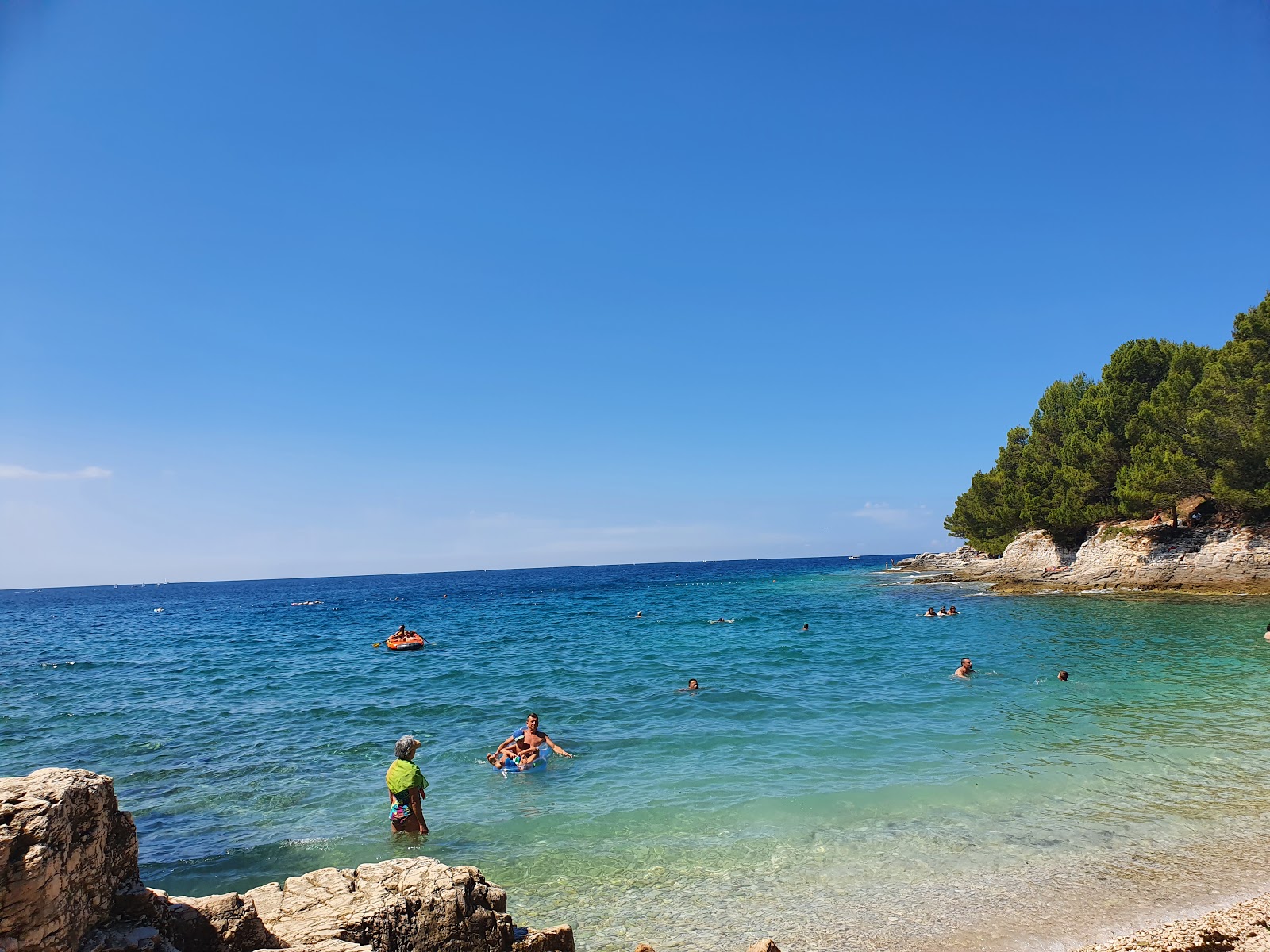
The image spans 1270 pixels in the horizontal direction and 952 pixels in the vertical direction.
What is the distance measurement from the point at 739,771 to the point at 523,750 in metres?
4.39

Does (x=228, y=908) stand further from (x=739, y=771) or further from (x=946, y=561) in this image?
(x=946, y=561)

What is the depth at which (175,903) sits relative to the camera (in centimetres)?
504

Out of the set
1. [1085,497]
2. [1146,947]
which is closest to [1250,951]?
[1146,947]

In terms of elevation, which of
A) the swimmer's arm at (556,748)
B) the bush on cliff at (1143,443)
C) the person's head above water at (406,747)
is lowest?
the swimmer's arm at (556,748)

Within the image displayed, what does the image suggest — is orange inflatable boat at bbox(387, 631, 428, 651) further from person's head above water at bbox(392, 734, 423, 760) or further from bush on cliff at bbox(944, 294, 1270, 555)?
bush on cliff at bbox(944, 294, 1270, 555)

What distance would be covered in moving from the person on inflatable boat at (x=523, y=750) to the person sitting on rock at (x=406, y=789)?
3.34 metres

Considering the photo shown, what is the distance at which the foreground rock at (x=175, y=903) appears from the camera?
12.5ft

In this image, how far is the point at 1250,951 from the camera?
5.98 meters

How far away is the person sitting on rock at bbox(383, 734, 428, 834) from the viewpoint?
9.94 metres

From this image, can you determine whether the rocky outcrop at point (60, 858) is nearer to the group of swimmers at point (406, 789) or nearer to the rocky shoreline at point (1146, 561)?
the group of swimmers at point (406, 789)

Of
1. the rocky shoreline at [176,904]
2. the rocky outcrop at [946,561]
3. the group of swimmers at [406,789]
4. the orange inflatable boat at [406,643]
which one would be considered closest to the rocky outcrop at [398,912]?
the rocky shoreline at [176,904]

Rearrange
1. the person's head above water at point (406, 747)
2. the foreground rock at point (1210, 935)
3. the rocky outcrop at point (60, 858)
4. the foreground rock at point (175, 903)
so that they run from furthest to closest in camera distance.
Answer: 1. the person's head above water at point (406, 747)
2. the foreground rock at point (1210, 935)
3. the foreground rock at point (175, 903)
4. the rocky outcrop at point (60, 858)

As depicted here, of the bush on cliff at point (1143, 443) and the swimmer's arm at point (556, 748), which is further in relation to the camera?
the bush on cliff at point (1143, 443)

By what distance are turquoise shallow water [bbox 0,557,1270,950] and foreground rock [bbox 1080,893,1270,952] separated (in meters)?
0.61
